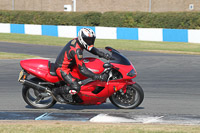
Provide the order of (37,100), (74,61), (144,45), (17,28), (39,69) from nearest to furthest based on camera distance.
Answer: (74,61)
(39,69)
(37,100)
(144,45)
(17,28)

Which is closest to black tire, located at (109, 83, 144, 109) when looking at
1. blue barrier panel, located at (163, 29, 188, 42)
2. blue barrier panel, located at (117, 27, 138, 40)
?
blue barrier panel, located at (163, 29, 188, 42)

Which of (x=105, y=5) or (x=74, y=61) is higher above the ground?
(x=105, y=5)

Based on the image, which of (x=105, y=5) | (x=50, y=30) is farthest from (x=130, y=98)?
(x=105, y=5)

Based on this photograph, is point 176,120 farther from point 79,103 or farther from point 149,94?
point 149,94

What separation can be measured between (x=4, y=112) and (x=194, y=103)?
3.91 metres

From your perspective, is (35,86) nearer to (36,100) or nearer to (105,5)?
(36,100)

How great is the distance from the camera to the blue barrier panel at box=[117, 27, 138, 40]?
27094 millimetres

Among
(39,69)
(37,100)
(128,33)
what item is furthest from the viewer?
(128,33)

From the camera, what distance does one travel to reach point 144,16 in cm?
3131

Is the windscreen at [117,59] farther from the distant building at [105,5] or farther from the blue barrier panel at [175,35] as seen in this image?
the distant building at [105,5]

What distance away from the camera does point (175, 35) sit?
25359 mm

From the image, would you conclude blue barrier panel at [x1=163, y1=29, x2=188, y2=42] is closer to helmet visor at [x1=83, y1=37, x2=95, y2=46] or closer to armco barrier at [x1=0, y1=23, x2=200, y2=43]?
armco barrier at [x1=0, y1=23, x2=200, y2=43]

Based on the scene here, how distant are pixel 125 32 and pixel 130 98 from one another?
19681mm

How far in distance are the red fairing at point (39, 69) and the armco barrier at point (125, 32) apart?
17.5 m
